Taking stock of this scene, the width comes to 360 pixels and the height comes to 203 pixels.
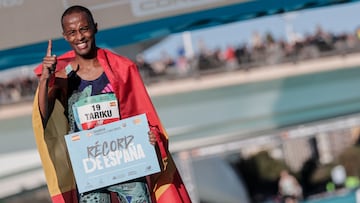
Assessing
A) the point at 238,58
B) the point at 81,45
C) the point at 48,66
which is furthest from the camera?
the point at 238,58

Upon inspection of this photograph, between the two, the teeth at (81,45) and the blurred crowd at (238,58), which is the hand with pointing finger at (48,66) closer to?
the teeth at (81,45)

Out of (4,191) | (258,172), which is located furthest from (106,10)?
(258,172)

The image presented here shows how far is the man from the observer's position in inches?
157

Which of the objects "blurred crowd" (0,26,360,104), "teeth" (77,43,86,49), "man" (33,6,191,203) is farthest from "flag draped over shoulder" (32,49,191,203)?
"blurred crowd" (0,26,360,104)

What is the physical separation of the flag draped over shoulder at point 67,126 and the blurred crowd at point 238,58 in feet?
36.8

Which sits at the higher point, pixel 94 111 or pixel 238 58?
pixel 94 111

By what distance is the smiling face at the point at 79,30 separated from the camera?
3.96 m

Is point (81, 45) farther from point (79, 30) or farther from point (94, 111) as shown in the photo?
point (94, 111)

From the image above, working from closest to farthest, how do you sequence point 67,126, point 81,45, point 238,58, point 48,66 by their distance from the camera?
point 48,66, point 81,45, point 67,126, point 238,58

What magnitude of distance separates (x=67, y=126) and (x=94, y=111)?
0.20m

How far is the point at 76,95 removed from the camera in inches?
160

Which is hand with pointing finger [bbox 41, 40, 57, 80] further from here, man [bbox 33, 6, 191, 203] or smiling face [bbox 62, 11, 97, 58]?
smiling face [bbox 62, 11, 97, 58]

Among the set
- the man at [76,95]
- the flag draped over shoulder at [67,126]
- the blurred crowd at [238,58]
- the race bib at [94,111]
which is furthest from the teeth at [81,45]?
the blurred crowd at [238,58]

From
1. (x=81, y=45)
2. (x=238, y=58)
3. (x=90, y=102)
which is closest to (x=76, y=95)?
(x=90, y=102)
